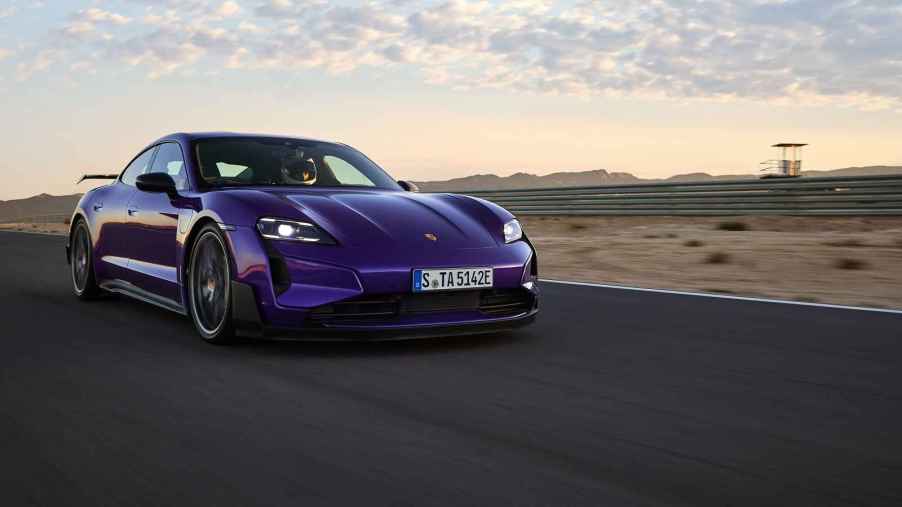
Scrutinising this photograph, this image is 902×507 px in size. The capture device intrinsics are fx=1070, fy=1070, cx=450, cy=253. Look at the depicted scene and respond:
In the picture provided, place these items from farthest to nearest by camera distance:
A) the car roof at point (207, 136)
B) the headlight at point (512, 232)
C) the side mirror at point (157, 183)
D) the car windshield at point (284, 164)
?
the car roof at point (207, 136)
the car windshield at point (284, 164)
the side mirror at point (157, 183)
the headlight at point (512, 232)

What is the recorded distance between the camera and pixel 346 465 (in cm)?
341

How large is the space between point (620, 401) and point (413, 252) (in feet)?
5.49

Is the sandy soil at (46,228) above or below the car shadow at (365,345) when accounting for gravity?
below

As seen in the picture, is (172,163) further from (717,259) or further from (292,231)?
(717,259)

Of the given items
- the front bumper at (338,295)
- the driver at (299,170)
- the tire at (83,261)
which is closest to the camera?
the front bumper at (338,295)

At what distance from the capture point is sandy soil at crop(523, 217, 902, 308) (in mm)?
10234

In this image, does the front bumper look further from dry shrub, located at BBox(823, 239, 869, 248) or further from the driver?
dry shrub, located at BBox(823, 239, 869, 248)

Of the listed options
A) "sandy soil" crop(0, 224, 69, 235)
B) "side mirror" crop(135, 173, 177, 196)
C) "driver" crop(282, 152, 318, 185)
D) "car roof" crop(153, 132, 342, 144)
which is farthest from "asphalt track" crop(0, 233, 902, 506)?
"sandy soil" crop(0, 224, 69, 235)

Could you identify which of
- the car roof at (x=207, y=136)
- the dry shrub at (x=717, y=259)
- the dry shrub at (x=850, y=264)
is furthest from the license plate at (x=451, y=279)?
the dry shrub at (x=717, y=259)

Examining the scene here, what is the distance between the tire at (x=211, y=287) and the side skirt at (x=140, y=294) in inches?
8.5

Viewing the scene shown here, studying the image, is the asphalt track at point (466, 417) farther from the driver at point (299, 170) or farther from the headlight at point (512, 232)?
the driver at point (299, 170)

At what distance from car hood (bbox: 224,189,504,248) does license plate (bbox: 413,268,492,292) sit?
0.58ft

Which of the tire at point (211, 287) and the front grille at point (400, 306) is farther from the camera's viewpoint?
the tire at point (211, 287)

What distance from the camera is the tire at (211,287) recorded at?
19.2ft
